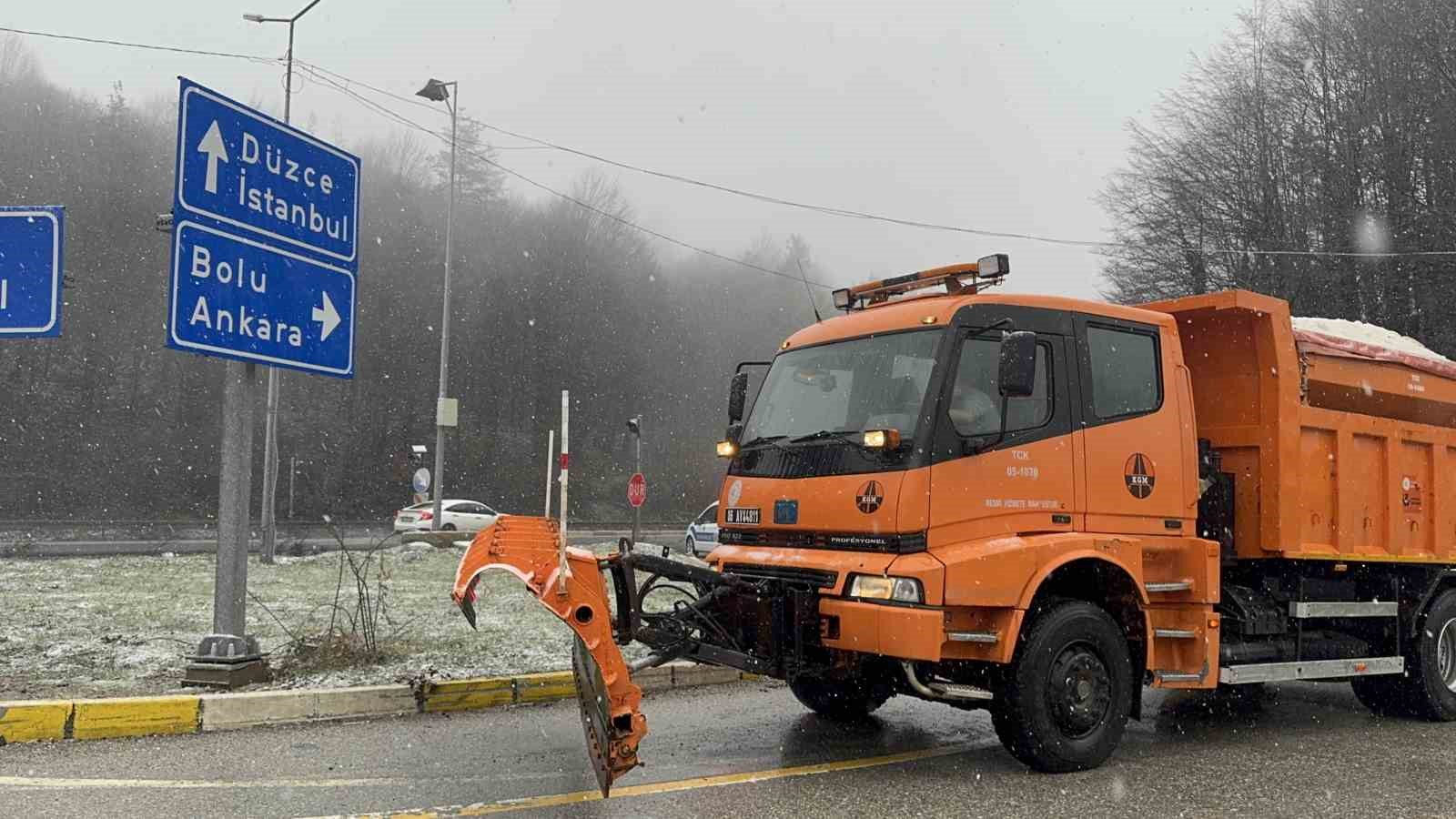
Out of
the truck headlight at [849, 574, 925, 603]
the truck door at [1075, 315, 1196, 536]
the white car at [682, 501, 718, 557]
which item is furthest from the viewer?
the white car at [682, 501, 718, 557]

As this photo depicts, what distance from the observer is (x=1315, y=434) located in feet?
22.8

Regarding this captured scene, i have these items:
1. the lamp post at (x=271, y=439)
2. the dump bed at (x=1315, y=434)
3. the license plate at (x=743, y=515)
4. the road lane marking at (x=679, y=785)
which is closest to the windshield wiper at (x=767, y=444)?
the license plate at (x=743, y=515)

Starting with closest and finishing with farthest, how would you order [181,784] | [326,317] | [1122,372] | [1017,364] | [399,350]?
[181,784]
[1017,364]
[1122,372]
[326,317]
[399,350]

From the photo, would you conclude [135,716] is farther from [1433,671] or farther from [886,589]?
[1433,671]

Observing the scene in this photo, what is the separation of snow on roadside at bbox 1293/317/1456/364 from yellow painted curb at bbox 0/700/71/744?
27.6 ft

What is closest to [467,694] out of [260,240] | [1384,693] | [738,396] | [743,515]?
[743,515]

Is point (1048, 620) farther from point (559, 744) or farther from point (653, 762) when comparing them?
point (559, 744)

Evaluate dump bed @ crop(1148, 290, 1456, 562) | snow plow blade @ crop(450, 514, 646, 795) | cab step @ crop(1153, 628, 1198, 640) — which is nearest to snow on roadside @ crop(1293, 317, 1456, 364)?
dump bed @ crop(1148, 290, 1456, 562)

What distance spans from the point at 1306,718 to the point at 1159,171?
99.4 feet

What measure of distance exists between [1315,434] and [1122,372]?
1810 millimetres

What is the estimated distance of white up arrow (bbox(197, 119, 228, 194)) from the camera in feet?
24.0

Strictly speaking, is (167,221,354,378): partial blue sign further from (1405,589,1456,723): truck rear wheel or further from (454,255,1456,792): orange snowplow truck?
(1405,589,1456,723): truck rear wheel

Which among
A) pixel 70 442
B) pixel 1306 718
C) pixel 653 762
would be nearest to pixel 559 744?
pixel 653 762

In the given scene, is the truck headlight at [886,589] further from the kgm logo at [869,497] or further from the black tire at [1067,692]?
the black tire at [1067,692]
